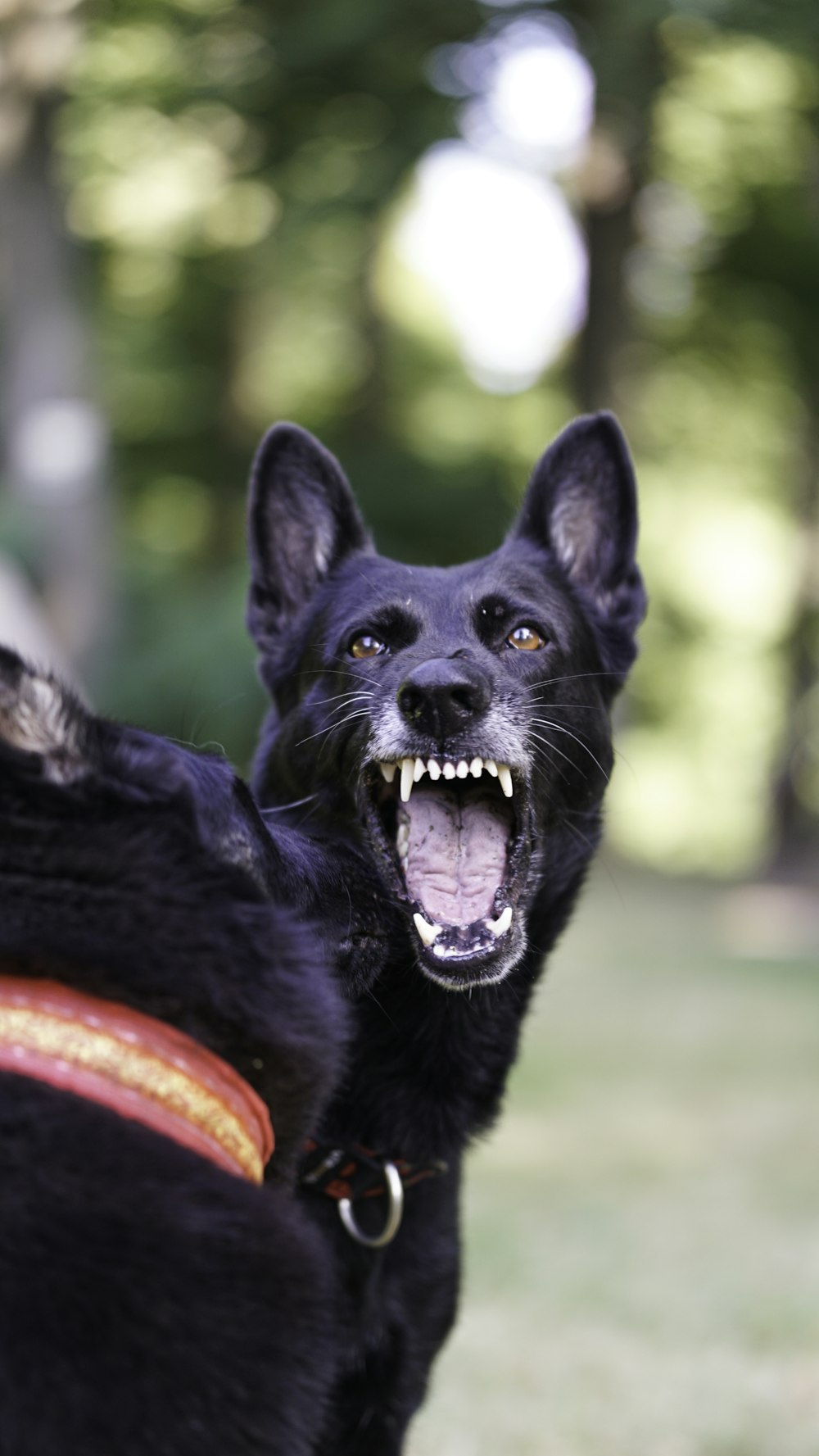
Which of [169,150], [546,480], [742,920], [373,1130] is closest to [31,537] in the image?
[169,150]

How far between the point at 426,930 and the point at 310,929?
68 cm

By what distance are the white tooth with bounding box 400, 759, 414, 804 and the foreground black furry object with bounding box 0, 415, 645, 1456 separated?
0.02 metres

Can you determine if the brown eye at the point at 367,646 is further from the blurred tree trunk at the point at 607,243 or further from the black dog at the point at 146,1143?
the blurred tree trunk at the point at 607,243

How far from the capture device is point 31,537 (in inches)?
506

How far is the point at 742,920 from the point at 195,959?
12581mm

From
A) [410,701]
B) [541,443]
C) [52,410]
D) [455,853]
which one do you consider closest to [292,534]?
[410,701]

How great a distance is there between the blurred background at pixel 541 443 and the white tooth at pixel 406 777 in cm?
41

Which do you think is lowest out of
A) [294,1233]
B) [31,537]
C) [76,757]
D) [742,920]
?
[742,920]

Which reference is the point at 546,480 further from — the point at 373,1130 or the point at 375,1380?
the point at 375,1380

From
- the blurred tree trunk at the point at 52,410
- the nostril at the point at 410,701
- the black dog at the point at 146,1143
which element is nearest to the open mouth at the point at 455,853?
the nostril at the point at 410,701

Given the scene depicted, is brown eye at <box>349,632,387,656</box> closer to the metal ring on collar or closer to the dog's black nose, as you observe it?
the dog's black nose

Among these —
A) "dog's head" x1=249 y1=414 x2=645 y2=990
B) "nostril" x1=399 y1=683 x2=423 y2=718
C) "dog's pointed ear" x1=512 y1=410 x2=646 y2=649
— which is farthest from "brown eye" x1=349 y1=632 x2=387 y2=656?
"dog's pointed ear" x1=512 y1=410 x2=646 y2=649

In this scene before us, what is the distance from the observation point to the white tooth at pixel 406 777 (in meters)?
2.78

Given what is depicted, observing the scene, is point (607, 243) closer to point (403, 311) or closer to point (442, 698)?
point (403, 311)
